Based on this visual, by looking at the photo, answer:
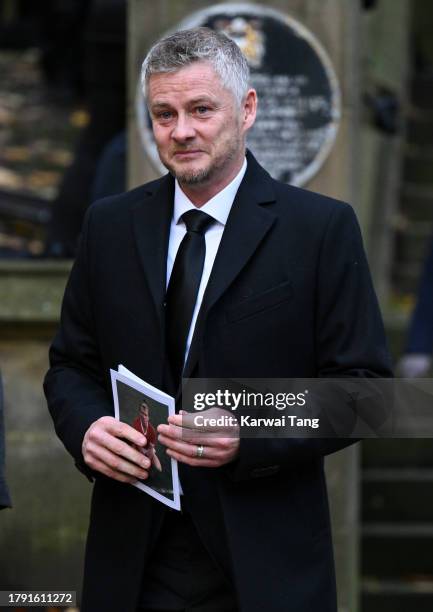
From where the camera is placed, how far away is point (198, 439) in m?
3.72

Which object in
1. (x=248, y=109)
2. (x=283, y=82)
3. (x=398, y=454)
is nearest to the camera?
(x=248, y=109)

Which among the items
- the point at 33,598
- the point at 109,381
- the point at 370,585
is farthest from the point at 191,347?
the point at 370,585

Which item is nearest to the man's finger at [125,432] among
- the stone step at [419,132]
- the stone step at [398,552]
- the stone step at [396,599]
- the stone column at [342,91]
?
the stone column at [342,91]

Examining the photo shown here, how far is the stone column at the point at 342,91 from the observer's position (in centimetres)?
692

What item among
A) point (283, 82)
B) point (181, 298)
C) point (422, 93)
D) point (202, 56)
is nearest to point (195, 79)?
point (202, 56)

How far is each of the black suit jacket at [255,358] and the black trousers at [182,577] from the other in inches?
1.7

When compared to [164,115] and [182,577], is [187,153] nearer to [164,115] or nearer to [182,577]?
[164,115]

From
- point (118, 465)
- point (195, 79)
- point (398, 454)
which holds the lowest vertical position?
point (398, 454)

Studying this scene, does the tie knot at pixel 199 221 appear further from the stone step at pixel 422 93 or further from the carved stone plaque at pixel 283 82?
the stone step at pixel 422 93

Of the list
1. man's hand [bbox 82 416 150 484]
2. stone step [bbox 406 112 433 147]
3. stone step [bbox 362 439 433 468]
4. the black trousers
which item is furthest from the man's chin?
stone step [bbox 406 112 433 147]

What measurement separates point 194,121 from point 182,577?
1.18 metres

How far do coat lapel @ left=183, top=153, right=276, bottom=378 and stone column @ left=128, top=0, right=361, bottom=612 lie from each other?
288 cm

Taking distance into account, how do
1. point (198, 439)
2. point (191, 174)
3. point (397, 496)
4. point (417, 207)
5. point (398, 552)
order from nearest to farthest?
point (198, 439) → point (191, 174) → point (398, 552) → point (397, 496) → point (417, 207)

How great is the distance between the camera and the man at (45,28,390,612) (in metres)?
3.89
